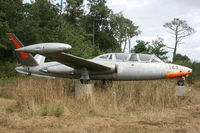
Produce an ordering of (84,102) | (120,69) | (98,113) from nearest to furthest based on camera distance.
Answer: (98,113), (84,102), (120,69)

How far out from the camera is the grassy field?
5176 millimetres

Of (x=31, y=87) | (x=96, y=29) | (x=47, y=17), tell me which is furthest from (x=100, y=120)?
(x=96, y=29)

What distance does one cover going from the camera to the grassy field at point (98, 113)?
5176mm

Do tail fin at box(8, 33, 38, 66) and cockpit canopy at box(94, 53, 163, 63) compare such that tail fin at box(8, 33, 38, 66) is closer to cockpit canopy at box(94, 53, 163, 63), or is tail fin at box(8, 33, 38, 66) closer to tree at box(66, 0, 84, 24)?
cockpit canopy at box(94, 53, 163, 63)

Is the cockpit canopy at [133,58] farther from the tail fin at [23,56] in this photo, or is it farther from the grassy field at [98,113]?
the tail fin at [23,56]

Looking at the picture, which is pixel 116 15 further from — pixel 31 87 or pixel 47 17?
pixel 31 87

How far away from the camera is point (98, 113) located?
22.5 ft

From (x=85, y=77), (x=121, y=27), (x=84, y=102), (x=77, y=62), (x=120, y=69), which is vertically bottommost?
(x=84, y=102)

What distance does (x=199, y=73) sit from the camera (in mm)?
18609

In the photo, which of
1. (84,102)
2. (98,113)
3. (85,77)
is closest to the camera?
(98,113)

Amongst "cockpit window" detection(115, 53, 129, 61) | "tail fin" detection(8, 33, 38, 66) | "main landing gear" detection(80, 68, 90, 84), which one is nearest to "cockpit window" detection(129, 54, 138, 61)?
"cockpit window" detection(115, 53, 129, 61)

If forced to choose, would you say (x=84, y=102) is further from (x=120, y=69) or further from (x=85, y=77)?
(x=120, y=69)

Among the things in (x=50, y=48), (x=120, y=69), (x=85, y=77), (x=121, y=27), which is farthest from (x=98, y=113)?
(x=121, y=27)

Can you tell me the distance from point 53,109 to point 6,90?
605 cm
